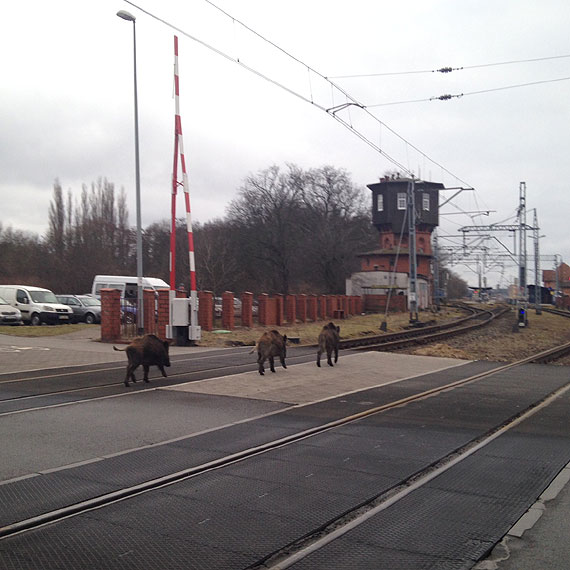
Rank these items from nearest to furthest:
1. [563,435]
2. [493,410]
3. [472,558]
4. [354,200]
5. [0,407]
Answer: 1. [472,558]
2. [563,435]
3. [0,407]
4. [493,410]
5. [354,200]

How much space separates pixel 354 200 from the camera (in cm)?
8275

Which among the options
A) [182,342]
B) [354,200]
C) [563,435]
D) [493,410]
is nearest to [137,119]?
[182,342]

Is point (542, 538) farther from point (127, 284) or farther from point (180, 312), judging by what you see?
point (127, 284)

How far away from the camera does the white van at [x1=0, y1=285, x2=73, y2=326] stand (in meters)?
33.7

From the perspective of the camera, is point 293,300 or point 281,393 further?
point 293,300

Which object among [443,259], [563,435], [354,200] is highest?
[354,200]

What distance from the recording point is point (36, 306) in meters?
33.8

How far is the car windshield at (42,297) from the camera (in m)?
34.4

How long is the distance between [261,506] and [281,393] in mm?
6858

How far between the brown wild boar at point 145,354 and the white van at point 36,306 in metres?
21.7

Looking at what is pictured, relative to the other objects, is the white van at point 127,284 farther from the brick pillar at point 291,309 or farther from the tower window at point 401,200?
the tower window at point 401,200

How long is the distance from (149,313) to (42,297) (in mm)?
10912

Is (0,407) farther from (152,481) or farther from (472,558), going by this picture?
(472,558)

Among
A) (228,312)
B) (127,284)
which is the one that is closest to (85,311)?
(127,284)
